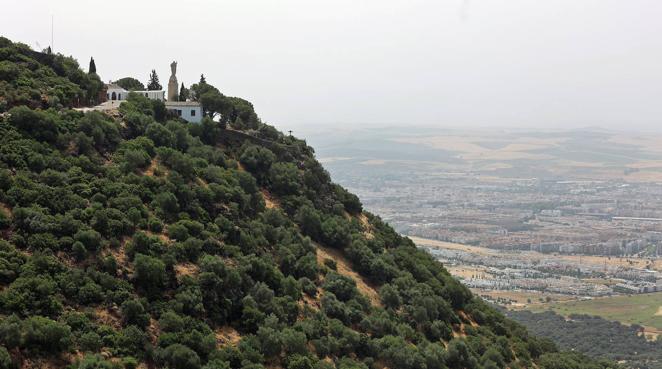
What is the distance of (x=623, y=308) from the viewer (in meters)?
91.6

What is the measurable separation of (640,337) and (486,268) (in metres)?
42.7

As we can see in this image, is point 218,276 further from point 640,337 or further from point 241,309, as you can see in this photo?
point 640,337

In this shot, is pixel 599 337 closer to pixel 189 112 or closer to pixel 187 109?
pixel 189 112

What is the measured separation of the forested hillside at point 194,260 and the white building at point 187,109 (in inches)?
47.1

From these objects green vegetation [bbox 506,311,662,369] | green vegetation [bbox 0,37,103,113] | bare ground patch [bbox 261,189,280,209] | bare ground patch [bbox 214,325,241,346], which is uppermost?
green vegetation [bbox 0,37,103,113]

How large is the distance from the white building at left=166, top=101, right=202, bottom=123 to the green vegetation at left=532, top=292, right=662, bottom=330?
2601 inches

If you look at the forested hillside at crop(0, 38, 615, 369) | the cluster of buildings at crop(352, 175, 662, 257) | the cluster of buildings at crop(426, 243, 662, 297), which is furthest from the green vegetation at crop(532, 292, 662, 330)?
Result: the forested hillside at crop(0, 38, 615, 369)

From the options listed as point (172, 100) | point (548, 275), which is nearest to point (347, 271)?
point (172, 100)

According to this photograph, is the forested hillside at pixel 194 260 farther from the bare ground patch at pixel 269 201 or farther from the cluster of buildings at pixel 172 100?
the cluster of buildings at pixel 172 100

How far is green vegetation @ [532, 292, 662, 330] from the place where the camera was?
283 ft

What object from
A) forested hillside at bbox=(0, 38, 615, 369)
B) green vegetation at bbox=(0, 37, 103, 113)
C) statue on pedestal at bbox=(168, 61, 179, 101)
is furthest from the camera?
statue on pedestal at bbox=(168, 61, 179, 101)

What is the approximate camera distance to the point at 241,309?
25.5m

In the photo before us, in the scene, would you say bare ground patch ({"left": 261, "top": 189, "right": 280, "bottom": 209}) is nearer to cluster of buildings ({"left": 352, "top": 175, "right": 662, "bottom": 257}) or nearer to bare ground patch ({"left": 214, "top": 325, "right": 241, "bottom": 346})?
bare ground patch ({"left": 214, "top": 325, "right": 241, "bottom": 346})

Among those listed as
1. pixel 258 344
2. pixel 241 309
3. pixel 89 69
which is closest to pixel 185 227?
pixel 241 309
